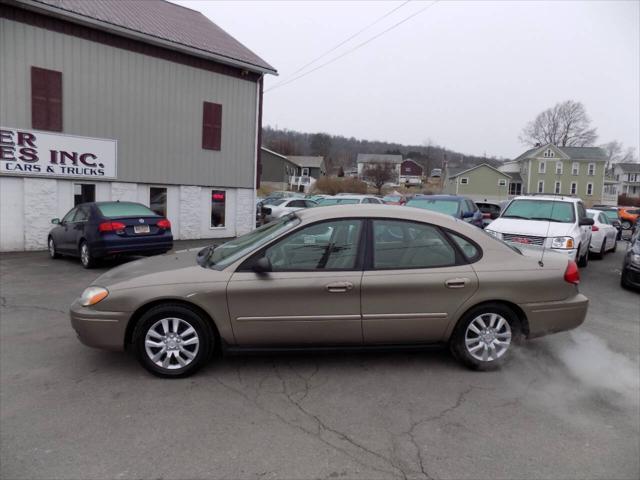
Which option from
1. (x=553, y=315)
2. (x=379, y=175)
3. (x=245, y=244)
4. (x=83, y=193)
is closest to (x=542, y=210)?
(x=553, y=315)

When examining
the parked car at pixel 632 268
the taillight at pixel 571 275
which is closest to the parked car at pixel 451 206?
the parked car at pixel 632 268

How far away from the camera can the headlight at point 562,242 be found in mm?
9141

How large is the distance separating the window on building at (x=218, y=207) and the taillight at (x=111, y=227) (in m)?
7.72

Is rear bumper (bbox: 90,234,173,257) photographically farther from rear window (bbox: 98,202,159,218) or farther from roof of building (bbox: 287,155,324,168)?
roof of building (bbox: 287,155,324,168)

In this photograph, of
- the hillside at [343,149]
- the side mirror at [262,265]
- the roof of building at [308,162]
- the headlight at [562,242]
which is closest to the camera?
the side mirror at [262,265]

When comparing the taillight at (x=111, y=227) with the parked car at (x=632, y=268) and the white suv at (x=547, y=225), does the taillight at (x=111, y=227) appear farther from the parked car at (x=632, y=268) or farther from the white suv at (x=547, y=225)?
the parked car at (x=632, y=268)

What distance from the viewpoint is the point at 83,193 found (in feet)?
45.9

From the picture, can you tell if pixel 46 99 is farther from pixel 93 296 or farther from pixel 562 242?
pixel 562 242

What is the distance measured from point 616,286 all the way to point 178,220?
43.1ft

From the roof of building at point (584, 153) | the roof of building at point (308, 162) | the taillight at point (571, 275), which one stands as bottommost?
the taillight at point (571, 275)

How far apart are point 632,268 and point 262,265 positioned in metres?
7.81

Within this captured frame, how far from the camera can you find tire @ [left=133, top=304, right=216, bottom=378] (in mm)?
4031

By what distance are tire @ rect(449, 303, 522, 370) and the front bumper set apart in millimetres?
3023

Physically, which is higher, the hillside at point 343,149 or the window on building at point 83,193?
the hillside at point 343,149
